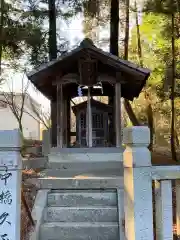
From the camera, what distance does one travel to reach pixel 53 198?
5992 mm

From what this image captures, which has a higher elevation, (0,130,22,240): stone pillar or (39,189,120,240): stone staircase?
(0,130,22,240): stone pillar

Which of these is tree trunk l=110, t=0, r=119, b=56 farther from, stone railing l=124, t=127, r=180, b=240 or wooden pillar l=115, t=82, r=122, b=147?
stone railing l=124, t=127, r=180, b=240

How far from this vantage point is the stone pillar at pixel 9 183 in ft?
12.2

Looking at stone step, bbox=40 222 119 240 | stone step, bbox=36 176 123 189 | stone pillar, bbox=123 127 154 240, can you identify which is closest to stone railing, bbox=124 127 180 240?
stone pillar, bbox=123 127 154 240

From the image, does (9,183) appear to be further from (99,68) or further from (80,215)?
A: (99,68)

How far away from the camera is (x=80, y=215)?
554cm

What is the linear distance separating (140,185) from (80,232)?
197 cm

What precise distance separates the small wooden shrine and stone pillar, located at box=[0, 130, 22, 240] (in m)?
5.26

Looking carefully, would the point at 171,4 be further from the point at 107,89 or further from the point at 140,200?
the point at 140,200

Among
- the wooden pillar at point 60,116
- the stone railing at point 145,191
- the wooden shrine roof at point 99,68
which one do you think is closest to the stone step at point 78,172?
the wooden pillar at point 60,116

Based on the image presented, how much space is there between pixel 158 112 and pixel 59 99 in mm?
9223

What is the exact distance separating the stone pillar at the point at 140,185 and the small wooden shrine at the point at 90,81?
17.5 feet

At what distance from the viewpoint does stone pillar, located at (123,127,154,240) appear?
3627 millimetres

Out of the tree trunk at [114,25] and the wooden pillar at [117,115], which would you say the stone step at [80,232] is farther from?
the tree trunk at [114,25]
